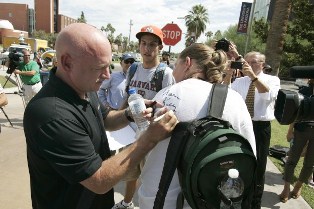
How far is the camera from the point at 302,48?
81.9ft

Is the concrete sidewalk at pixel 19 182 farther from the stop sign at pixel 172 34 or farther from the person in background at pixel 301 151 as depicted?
the stop sign at pixel 172 34

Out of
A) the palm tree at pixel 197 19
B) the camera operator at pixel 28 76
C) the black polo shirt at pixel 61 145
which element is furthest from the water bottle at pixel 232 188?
the palm tree at pixel 197 19

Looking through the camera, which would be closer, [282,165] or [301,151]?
[301,151]

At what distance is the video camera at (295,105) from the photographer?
4.22 ft

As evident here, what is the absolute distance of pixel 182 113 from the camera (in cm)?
160

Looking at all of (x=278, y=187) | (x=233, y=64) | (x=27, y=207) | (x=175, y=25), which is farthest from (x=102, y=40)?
(x=175, y=25)

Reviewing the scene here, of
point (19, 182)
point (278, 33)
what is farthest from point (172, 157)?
point (278, 33)

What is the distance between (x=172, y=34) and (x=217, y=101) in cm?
960

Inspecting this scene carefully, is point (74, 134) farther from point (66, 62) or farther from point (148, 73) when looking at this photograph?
point (148, 73)

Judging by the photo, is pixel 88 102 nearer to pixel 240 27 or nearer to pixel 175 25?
pixel 175 25

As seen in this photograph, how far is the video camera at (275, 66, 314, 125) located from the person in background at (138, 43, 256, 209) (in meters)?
0.31

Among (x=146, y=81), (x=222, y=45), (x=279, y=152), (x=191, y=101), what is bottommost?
(x=279, y=152)

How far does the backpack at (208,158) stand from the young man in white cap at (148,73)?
6.08 ft

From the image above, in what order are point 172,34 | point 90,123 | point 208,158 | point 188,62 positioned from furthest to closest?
1. point 172,34
2. point 188,62
3. point 90,123
4. point 208,158
